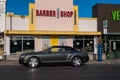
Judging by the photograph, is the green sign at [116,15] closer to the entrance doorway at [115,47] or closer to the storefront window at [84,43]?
the entrance doorway at [115,47]

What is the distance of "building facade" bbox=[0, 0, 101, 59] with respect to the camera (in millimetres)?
28750

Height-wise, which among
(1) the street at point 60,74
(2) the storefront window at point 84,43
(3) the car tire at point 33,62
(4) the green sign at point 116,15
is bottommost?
(1) the street at point 60,74

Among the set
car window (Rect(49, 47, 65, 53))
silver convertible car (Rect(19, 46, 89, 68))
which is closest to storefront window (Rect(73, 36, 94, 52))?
silver convertible car (Rect(19, 46, 89, 68))

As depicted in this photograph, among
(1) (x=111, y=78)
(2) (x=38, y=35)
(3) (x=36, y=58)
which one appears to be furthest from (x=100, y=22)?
(1) (x=111, y=78)

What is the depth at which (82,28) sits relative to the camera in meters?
30.6

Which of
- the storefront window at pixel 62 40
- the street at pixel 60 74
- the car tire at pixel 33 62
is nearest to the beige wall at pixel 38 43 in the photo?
the storefront window at pixel 62 40

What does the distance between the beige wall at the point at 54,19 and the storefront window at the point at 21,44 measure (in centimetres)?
144

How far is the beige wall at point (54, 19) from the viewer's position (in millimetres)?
29406

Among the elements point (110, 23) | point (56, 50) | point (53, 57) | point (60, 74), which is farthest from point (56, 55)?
point (110, 23)

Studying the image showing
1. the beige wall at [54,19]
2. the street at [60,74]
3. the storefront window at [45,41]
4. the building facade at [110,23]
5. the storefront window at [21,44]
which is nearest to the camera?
the street at [60,74]

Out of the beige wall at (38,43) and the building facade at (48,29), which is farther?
the beige wall at (38,43)

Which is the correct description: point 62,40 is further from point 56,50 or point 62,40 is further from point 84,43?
point 56,50

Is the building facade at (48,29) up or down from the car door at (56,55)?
up

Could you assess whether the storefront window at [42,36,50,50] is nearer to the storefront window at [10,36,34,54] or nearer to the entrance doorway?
the storefront window at [10,36,34,54]
